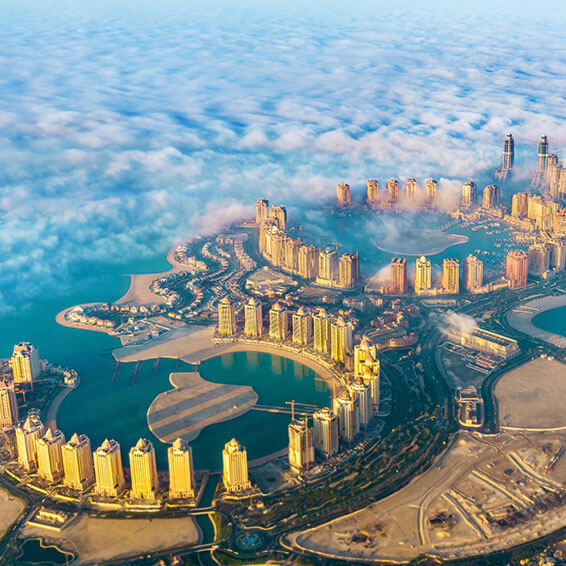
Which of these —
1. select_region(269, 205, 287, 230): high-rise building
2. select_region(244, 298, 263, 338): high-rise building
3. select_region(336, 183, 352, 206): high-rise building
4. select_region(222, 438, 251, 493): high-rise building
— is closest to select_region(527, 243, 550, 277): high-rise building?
select_region(269, 205, 287, 230): high-rise building

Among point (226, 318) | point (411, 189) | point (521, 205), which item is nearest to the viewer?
point (226, 318)

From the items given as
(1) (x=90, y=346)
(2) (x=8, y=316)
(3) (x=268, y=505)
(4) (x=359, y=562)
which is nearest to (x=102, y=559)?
(3) (x=268, y=505)

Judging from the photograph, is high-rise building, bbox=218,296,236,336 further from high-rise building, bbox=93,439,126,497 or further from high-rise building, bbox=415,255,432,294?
high-rise building, bbox=93,439,126,497

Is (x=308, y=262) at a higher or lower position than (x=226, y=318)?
lower

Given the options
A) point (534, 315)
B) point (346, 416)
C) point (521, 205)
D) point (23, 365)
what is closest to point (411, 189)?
point (521, 205)

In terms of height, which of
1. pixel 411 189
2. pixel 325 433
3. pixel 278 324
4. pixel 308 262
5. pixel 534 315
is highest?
pixel 325 433

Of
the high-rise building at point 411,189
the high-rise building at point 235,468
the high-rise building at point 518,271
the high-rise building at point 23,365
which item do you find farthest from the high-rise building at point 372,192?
the high-rise building at point 235,468

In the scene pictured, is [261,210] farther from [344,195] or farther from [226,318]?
[226,318]
